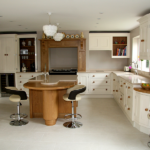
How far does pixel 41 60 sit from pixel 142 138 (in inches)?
174

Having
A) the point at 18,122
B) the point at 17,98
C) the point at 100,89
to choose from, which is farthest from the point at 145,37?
the point at 18,122

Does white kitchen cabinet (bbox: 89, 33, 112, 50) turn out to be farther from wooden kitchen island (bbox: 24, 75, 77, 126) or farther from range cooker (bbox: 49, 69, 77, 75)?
wooden kitchen island (bbox: 24, 75, 77, 126)

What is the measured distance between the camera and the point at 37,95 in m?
4.13

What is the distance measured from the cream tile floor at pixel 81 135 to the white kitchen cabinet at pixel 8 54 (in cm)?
231

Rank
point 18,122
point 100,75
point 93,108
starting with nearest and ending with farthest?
1. point 18,122
2. point 93,108
3. point 100,75

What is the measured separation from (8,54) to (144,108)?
489 cm

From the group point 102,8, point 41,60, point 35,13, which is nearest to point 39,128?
point 35,13

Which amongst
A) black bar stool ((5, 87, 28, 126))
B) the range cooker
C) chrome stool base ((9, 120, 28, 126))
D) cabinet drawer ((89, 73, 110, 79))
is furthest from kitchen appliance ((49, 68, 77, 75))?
chrome stool base ((9, 120, 28, 126))

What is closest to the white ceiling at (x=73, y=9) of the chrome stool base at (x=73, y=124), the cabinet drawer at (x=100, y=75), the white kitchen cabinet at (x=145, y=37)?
the white kitchen cabinet at (x=145, y=37)

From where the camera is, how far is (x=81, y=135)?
3270 millimetres

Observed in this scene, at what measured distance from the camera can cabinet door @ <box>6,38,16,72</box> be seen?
6216 millimetres

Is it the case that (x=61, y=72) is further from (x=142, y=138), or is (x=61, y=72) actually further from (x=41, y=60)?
(x=142, y=138)

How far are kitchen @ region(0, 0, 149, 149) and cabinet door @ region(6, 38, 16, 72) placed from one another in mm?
69

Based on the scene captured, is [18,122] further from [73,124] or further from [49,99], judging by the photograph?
[73,124]
